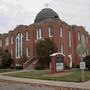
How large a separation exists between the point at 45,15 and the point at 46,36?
Result: 6.77m

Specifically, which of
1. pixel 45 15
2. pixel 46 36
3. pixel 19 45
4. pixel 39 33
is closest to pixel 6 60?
pixel 19 45

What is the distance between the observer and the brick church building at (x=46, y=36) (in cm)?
4597

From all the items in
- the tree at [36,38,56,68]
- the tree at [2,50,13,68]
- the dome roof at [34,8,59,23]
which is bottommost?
the tree at [2,50,13,68]

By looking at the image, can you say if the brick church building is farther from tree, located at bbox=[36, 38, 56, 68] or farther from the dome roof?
tree, located at bbox=[36, 38, 56, 68]

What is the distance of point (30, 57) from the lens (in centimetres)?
4869

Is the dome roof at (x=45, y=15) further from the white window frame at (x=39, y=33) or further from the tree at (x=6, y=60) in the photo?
the tree at (x=6, y=60)

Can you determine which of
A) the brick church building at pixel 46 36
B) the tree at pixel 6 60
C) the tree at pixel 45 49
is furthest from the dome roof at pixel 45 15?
the tree at pixel 6 60

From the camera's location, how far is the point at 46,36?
46375mm

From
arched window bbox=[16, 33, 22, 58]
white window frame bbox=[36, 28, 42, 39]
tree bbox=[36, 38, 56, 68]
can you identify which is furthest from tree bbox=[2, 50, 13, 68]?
tree bbox=[36, 38, 56, 68]

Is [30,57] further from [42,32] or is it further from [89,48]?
[89,48]

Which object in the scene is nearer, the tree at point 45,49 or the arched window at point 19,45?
the tree at point 45,49

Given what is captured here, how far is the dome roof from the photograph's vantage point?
51.3m

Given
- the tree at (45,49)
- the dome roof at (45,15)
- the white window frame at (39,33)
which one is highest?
the dome roof at (45,15)

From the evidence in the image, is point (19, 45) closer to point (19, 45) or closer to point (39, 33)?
point (19, 45)
